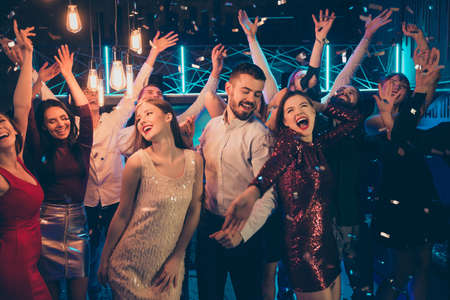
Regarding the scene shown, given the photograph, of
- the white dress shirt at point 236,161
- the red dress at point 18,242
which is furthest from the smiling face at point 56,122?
the white dress shirt at point 236,161

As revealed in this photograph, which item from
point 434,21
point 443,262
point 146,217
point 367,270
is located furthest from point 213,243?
point 434,21

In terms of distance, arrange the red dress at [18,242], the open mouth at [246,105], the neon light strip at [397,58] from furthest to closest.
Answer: the neon light strip at [397,58] → the open mouth at [246,105] → the red dress at [18,242]

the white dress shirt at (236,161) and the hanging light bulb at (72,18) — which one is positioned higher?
the hanging light bulb at (72,18)

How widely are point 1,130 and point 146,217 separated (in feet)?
3.33

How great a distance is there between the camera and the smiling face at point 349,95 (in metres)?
2.72

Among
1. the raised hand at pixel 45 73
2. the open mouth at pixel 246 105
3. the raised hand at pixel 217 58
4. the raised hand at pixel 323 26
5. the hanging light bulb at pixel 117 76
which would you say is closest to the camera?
the open mouth at pixel 246 105

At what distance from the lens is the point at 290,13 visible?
283 inches

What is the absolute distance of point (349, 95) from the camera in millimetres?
2723

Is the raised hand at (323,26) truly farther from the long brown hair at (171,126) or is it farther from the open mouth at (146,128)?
the open mouth at (146,128)

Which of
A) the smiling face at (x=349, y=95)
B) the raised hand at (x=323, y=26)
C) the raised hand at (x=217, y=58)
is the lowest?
the smiling face at (x=349, y=95)

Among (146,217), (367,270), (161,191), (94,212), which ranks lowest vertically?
(367,270)

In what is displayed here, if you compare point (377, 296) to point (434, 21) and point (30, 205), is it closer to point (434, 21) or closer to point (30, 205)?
point (30, 205)

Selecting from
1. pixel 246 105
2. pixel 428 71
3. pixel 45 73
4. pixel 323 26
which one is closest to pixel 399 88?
pixel 428 71

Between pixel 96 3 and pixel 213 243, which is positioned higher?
pixel 96 3
